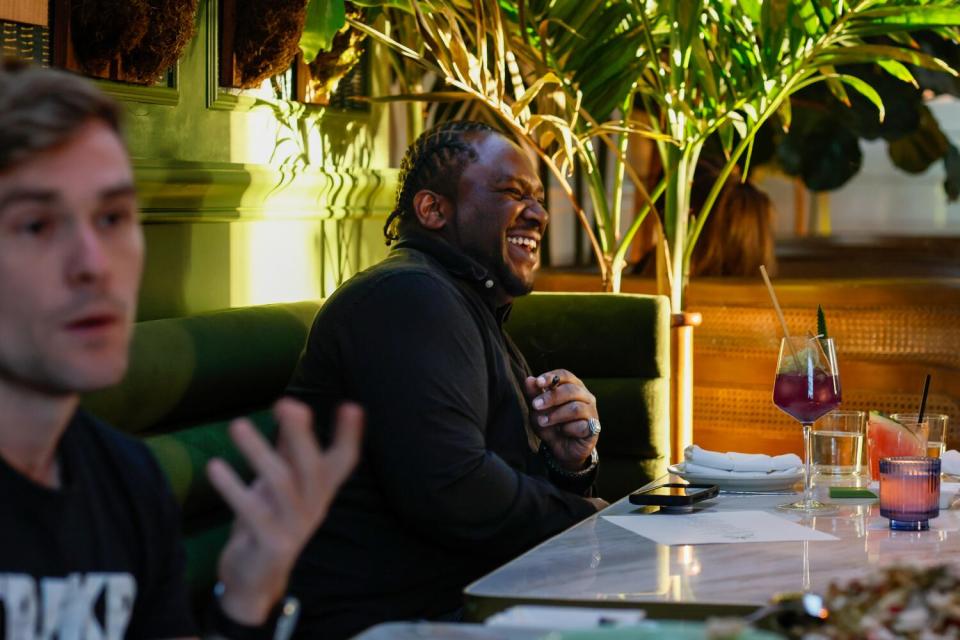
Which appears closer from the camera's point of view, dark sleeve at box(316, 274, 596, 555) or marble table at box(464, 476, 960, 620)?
marble table at box(464, 476, 960, 620)

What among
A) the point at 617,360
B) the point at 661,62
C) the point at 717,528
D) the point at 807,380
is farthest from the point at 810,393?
the point at 661,62

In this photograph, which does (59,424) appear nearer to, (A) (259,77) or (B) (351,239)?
(A) (259,77)

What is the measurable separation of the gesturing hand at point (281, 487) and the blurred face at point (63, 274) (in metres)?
0.15

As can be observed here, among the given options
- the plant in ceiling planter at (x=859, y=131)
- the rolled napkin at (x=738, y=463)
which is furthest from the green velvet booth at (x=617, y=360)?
the plant in ceiling planter at (x=859, y=131)

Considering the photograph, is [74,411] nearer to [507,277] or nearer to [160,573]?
[160,573]

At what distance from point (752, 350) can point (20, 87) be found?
10.4ft

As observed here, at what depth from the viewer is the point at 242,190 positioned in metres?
2.48

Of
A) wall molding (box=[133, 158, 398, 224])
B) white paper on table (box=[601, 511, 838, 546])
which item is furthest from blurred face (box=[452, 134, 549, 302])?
white paper on table (box=[601, 511, 838, 546])

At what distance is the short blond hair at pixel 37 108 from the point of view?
3.27 ft

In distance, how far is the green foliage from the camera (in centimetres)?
250

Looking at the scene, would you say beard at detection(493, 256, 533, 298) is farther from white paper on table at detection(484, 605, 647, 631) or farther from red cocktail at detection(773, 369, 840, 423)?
white paper on table at detection(484, 605, 647, 631)

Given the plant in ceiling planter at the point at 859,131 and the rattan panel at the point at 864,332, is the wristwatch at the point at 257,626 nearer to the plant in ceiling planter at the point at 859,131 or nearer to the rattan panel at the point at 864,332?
the rattan panel at the point at 864,332

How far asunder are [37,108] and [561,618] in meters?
0.59

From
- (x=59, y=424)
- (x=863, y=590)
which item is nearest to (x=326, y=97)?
(x=59, y=424)
